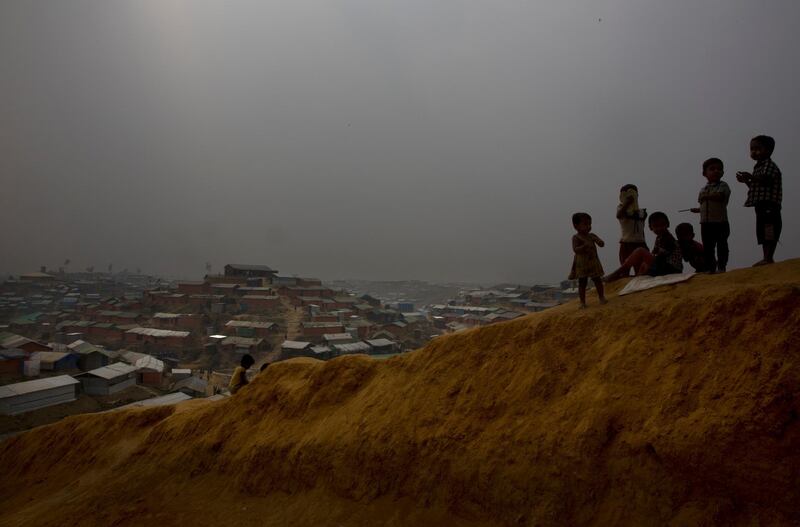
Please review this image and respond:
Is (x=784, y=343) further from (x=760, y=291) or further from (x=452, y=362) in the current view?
(x=452, y=362)

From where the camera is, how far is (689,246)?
823cm

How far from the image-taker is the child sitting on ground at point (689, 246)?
816 cm

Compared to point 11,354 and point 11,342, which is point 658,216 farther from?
point 11,342

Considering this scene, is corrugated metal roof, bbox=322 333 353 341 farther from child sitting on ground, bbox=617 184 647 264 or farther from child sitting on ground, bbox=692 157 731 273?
child sitting on ground, bbox=692 157 731 273

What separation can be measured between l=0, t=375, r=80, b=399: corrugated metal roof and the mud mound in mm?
22361

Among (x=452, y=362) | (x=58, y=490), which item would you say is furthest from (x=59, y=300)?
(x=452, y=362)

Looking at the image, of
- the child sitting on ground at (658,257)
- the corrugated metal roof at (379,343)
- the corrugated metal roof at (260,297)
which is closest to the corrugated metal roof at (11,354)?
the corrugated metal roof at (260,297)

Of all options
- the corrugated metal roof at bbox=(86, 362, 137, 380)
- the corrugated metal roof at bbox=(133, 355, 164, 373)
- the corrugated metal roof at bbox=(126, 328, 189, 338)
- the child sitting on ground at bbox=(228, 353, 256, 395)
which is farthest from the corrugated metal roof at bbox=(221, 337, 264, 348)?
the child sitting on ground at bbox=(228, 353, 256, 395)

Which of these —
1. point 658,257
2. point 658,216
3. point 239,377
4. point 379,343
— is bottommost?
Answer: point 379,343

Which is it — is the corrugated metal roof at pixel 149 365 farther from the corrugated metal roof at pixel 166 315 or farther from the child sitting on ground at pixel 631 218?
the child sitting on ground at pixel 631 218

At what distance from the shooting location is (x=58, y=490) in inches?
394

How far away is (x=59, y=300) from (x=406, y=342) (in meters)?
81.5

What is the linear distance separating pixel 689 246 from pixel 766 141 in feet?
7.70

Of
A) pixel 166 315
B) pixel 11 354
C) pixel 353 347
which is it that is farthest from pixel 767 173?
pixel 166 315
